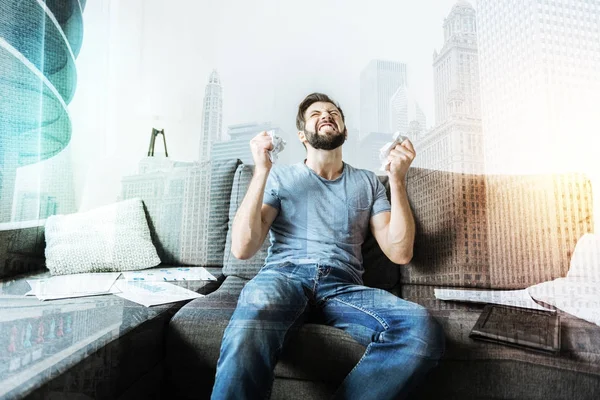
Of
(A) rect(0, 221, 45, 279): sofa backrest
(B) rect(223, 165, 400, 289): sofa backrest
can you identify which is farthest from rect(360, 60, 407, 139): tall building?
(A) rect(0, 221, 45, 279): sofa backrest

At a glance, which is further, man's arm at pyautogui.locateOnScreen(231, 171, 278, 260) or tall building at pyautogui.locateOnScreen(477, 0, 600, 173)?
man's arm at pyautogui.locateOnScreen(231, 171, 278, 260)

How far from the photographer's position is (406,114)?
89 centimetres

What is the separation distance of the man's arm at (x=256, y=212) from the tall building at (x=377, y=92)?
24 cm

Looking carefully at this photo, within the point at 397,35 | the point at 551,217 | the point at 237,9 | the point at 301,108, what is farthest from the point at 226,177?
the point at 551,217

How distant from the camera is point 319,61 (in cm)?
91

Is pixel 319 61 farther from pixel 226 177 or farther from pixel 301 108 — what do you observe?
pixel 226 177

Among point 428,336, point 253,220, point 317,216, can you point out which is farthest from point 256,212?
point 428,336

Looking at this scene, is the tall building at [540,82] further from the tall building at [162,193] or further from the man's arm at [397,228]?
the tall building at [162,193]

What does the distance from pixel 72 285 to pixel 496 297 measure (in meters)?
0.99

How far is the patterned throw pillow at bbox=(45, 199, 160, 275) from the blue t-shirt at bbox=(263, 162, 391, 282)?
410mm

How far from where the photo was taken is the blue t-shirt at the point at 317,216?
3.14 feet

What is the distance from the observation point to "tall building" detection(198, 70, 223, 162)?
3.07 feet

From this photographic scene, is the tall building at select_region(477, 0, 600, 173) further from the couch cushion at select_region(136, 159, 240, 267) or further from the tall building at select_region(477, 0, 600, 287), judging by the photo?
the couch cushion at select_region(136, 159, 240, 267)

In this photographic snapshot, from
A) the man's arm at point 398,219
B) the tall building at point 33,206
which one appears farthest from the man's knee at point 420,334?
the tall building at point 33,206
